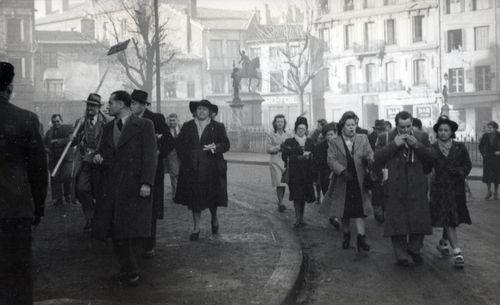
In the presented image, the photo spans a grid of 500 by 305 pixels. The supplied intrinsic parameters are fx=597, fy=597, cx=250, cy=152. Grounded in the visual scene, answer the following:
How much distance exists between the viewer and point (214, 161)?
869cm

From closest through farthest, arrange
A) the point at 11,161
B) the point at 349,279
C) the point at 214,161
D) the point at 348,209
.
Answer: the point at 11,161 → the point at 349,279 → the point at 348,209 → the point at 214,161

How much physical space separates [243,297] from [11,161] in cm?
239

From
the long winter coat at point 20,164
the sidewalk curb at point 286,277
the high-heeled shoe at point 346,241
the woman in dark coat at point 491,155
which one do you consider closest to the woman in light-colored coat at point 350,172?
the high-heeled shoe at point 346,241

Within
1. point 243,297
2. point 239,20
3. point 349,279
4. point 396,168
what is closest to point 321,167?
point 396,168

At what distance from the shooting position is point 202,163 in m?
8.59

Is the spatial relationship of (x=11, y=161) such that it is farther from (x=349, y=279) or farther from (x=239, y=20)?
(x=239, y=20)

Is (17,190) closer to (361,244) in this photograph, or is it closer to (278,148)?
(361,244)

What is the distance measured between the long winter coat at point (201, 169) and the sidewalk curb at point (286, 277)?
1184mm

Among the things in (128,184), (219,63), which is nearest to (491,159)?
(128,184)

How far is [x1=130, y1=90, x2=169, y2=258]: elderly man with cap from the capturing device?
7.06m

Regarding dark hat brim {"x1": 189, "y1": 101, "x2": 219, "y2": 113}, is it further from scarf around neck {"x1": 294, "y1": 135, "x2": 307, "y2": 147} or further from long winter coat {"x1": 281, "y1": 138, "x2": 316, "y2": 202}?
scarf around neck {"x1": 294, "y1": 135, "x2": 307, "y2": 147}

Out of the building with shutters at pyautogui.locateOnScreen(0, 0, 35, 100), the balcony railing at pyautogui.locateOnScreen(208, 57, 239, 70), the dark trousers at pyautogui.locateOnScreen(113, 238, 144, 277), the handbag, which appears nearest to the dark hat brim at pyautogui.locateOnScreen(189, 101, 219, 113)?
the handbag

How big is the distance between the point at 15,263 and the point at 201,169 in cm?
448

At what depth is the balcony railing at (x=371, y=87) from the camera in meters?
53.8
